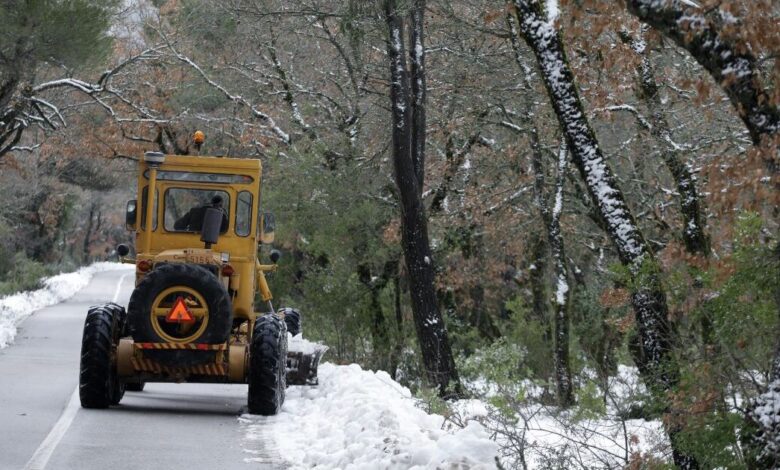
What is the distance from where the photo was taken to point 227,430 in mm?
12969

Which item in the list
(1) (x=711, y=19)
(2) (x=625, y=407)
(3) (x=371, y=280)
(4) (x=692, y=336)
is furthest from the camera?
(3) (x=371, y=280)

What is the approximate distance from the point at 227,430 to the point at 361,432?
7.41 feet

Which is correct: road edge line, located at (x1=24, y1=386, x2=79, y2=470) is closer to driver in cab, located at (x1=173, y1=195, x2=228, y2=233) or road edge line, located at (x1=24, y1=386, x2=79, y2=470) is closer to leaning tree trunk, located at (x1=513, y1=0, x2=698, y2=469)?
driver in cab, located at (x1=173, y1=195, x2=228, y2=233)

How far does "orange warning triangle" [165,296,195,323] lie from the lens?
13.5 metres

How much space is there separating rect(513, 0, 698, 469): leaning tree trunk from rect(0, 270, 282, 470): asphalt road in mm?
3474

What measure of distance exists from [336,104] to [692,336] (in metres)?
17.2

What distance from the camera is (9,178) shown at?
4650 centimetres

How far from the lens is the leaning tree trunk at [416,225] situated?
58.4 ft

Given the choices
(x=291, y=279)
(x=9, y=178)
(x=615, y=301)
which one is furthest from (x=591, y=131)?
(x=9, y=178)

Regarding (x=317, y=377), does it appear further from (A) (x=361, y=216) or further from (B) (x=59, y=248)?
(B) (x=59, y=248)

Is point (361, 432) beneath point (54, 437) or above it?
above

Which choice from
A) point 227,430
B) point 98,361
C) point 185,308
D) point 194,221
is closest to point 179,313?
point 185,308

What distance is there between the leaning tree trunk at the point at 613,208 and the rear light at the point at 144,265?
5.65m

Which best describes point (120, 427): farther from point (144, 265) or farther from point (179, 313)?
point (144, 265)
